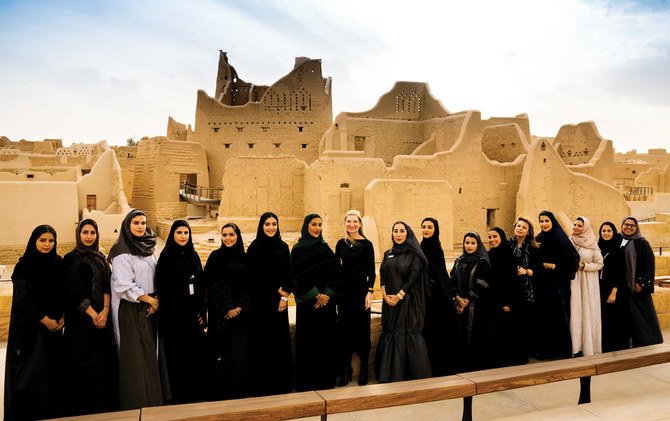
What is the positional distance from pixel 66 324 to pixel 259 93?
85.9 ft

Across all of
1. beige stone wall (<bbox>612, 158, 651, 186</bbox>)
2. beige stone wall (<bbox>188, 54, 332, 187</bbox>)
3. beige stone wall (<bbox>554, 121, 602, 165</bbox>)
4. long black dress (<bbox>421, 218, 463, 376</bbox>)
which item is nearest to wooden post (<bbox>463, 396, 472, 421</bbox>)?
long black dress (<bbox>421, 218, 463, 376</bbox>)

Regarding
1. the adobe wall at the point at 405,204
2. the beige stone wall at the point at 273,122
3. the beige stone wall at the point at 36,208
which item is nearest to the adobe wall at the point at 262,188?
the adobe wall at the point at 405,204

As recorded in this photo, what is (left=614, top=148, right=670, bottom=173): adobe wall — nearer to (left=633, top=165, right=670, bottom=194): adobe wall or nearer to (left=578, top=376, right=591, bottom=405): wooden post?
(left=633, top=165, right=670, bottom=194): adobe wall

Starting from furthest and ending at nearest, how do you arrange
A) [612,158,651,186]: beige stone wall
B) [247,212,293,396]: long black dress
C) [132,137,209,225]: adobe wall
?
[612,158,651,186]: beige stone wall, [132,137,209,225]: adobe wall, [247,212,293,396]: long black dress

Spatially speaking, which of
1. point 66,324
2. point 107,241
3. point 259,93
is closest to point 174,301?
point 66,324

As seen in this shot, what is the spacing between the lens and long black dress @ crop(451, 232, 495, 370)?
4438mm

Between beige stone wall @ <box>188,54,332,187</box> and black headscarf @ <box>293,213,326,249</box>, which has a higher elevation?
beige stone wall @ <box>188,54,332,187</box>

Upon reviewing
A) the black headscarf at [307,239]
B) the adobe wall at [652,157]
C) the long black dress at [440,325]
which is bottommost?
the long black dress at [440,325]

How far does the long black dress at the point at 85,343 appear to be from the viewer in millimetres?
3529

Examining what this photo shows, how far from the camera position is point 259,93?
28609 millimetres

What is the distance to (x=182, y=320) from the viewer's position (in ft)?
12.5

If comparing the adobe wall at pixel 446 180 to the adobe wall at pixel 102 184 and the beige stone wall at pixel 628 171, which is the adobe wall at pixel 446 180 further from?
the beige stone wall at pixel 628 171

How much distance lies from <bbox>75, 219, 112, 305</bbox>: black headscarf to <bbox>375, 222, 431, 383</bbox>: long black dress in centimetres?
219

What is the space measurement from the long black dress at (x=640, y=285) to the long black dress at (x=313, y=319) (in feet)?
10.1
